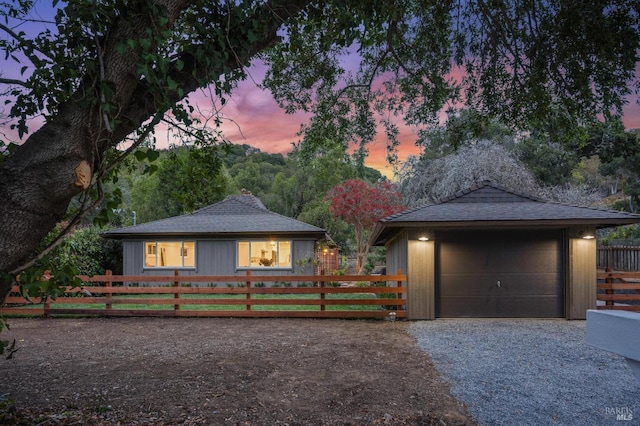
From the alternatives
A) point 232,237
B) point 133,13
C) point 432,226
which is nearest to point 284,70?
point 432,226

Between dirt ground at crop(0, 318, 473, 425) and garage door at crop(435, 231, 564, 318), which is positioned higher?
garage door at crop(435, 231, 564, 318)

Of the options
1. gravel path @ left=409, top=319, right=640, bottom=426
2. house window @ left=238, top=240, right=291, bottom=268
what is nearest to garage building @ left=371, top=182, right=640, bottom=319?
gravel path @ left=409, top=319, right=640, bottom=426

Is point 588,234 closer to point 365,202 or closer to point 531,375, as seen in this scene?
point 531,375

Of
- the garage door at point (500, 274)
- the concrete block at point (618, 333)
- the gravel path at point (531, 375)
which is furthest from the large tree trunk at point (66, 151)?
the garage door at point (500, 274)

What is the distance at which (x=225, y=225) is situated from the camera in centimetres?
1666

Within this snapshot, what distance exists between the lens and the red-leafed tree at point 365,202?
75.6 ft

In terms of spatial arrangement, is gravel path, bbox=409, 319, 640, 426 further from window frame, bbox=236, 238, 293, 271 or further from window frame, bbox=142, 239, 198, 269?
window frame, bbox=142, 239, 198, 269

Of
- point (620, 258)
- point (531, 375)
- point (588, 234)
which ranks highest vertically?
point (588, 234)

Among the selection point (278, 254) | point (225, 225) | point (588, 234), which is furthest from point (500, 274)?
point (225, 225)

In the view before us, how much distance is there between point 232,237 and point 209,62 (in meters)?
13.7

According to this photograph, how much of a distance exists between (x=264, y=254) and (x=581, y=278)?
1191 centimetres

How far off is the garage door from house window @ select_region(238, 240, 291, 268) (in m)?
8.13

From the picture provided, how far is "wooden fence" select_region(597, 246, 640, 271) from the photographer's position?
15.1 metres

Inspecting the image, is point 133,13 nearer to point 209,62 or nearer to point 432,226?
point 209,62
